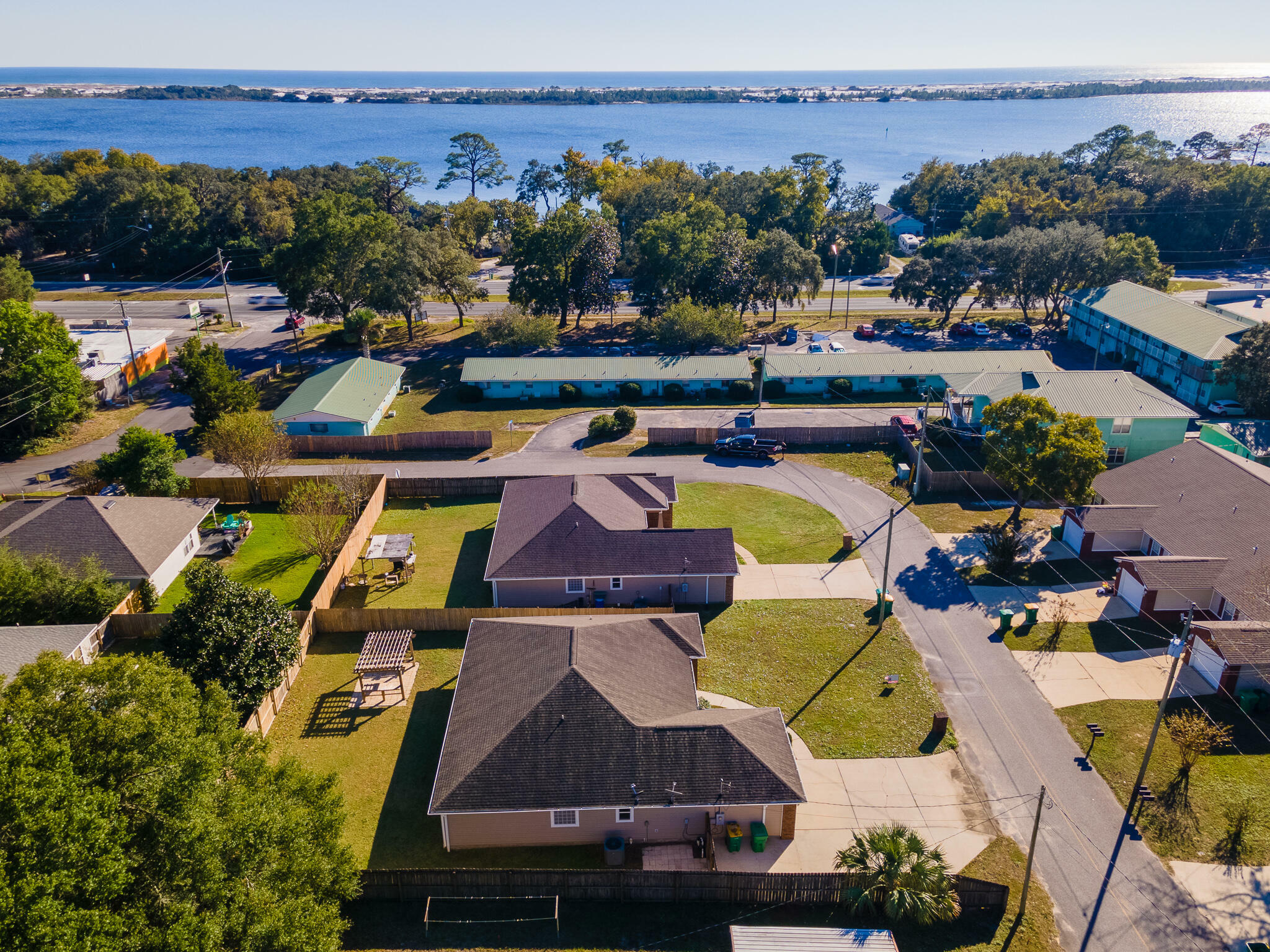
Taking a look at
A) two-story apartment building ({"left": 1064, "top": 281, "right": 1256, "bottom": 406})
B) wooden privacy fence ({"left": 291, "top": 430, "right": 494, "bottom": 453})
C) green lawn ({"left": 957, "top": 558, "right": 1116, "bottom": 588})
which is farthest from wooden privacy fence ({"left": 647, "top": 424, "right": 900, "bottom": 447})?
two-story apartment building ({"left": 1064, "top": 281, "right": 1256, "bottom": 406})

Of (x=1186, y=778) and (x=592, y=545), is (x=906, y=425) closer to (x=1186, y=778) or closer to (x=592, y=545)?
(x=592, y=545)

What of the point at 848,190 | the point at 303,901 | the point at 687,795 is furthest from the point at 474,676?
the point at 848,190

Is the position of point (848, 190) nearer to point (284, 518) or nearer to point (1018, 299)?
point (1018, 299)

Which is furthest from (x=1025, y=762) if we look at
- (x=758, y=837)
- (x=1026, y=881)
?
(x=758, y=837)

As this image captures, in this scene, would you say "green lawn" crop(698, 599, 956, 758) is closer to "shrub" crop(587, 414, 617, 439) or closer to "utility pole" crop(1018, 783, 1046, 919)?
"utility pole" crop(1018, 783, 1046, 919)

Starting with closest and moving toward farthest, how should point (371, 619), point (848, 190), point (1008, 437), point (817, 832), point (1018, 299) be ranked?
point (817, 832) → point (371, 619) → point (1008, 437) → point (1018, 299) → point (848, 190)
